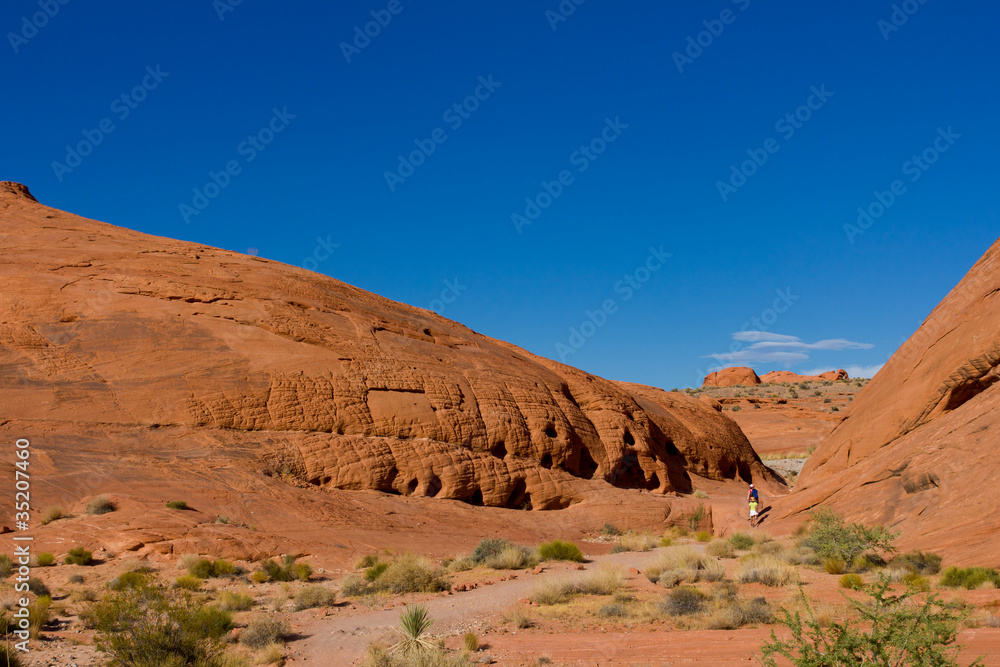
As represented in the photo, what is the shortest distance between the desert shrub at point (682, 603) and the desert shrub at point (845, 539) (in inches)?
179

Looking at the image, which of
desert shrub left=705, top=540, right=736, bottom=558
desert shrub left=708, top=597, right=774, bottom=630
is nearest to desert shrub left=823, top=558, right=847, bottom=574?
desert shrub left=705, top=540, right=736, bottom=558

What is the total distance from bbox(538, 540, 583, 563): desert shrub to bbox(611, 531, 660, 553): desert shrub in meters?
2.34

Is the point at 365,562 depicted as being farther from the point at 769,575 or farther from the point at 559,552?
the point at 769,575

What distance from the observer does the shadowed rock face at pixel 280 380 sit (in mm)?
21078

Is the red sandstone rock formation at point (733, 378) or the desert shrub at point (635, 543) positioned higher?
the red sandstone rock formation at point (733, 378)

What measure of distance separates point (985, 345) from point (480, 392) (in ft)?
51.3

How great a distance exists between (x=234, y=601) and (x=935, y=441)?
14996 millimetres

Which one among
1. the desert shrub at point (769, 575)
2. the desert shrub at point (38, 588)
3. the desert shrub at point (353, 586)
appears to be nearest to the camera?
the desert shrub at point (38, 588)

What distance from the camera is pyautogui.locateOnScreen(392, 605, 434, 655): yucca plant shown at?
9.72 metres

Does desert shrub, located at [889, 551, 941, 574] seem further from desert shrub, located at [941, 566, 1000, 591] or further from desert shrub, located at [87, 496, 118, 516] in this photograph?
desert shrub, located at [87, 496, 118, 516]

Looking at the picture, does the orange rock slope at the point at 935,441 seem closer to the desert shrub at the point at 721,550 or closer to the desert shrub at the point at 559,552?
the desert shrub at the point at 721,550

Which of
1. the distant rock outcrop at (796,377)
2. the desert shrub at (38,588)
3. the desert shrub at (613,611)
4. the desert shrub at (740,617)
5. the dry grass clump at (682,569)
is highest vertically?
the distant rock outcrop at (796,377)

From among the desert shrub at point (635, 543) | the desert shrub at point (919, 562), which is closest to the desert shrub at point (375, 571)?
the desert shrub at point (635, 543)

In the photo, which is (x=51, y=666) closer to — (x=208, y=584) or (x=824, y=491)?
(x=208, y=584)
